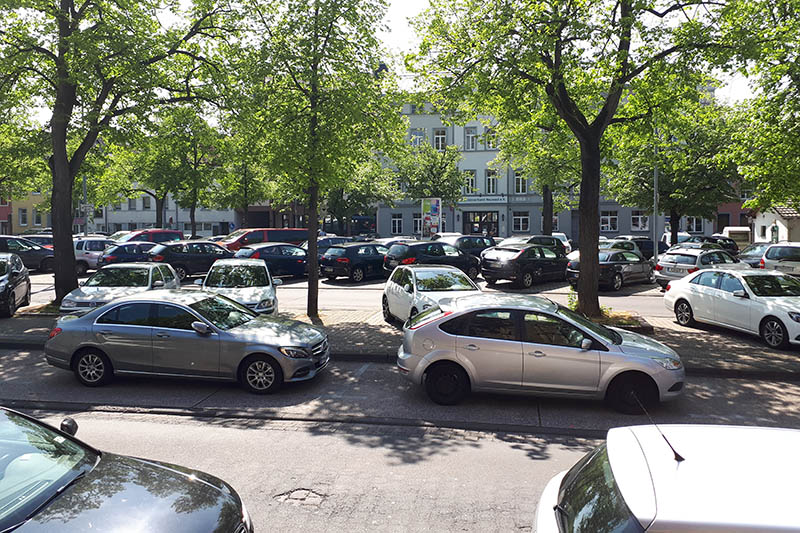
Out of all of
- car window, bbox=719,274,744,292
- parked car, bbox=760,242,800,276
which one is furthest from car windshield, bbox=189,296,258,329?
parked car, bbox=760,242,800,276

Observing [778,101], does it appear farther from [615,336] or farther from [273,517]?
[273,517]

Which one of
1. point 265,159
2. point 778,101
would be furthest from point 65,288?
point 778,101

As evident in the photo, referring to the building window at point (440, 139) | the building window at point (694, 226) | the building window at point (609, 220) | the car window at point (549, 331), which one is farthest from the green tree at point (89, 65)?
Result: the building window at point (694, 226)

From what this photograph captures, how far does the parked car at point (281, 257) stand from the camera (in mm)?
24359

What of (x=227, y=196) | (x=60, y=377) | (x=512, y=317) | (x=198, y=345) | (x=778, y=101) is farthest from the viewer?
(x=227, y=196)

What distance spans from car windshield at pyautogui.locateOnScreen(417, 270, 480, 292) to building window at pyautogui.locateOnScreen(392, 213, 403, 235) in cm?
4692

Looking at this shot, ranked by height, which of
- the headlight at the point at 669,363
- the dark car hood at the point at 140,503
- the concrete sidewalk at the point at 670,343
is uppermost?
the dark car hood at the point at 140,503

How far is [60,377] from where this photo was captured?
31.8 ft

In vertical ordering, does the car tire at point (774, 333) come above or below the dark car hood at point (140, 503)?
below

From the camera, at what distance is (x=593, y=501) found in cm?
252

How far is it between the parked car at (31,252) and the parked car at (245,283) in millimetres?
17769

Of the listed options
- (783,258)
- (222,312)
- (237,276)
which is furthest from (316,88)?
(783,258)

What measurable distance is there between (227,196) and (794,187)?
121 ft

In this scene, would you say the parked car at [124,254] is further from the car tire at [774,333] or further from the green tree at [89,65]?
the car tire at [774,333]
